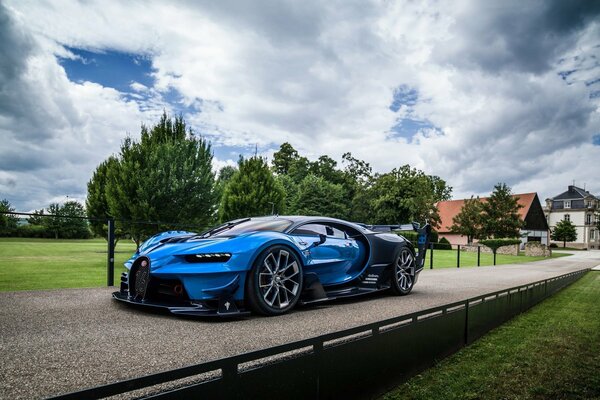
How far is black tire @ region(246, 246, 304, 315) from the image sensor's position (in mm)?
4312

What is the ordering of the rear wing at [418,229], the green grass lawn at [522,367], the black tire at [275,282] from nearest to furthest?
the green grass lawn at [522,367]
the black tire at [275,282]
the rear wing at [418,229]

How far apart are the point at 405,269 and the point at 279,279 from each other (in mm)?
2759

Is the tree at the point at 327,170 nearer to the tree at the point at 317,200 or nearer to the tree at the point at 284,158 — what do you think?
the tree at the point at 284,158

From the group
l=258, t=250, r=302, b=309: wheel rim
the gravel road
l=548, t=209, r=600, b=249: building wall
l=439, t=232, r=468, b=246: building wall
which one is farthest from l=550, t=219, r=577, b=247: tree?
the gravel road

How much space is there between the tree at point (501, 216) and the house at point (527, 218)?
35.3ft

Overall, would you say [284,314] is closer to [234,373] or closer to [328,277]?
[328,277]

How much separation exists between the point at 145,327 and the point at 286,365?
2.09 meters

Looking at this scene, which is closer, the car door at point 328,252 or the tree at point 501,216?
the car door at point 328,252

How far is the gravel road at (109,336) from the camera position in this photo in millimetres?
2473

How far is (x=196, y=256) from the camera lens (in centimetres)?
425

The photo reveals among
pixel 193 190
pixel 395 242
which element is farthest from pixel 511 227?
pixel 395 242

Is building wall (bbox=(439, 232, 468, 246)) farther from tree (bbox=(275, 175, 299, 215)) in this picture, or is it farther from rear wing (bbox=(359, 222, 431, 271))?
rear wing (bbox=(359, 222, 431, 271))

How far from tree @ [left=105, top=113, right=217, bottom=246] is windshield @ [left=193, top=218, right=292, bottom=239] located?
13.0m

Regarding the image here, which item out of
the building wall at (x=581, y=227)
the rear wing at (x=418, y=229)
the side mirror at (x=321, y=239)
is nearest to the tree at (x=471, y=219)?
the rear wing at (x=418, y=229)
